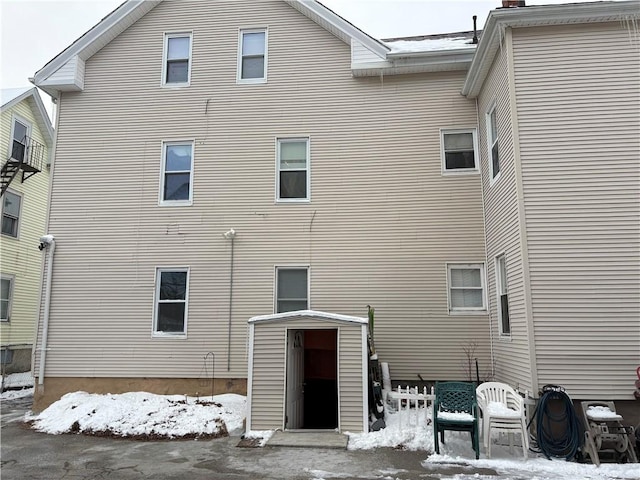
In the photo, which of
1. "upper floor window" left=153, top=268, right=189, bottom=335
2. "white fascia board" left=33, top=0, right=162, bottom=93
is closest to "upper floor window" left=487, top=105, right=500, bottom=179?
"upper floor window" left=153, top=268, right=189, bottom=335

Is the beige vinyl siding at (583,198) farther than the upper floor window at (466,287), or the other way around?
the upper floor window at (466,287)

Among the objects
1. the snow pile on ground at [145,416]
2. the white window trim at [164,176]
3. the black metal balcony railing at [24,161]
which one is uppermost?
the black metal balcony railing at [24,161]

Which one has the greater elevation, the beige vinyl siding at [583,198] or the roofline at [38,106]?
the roofline at [38,106]

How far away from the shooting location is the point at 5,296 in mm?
16594

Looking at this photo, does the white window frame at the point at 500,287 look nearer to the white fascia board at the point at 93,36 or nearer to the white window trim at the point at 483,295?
the white window trim at the point at 483,295

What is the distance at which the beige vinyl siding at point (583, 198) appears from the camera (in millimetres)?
7363

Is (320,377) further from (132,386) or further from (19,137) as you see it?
(19,137)

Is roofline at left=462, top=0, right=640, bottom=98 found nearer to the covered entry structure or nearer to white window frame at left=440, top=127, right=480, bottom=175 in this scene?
white window frame at left=440, top=127, right=480, bottom=175

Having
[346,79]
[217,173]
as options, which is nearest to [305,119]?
[346,79]

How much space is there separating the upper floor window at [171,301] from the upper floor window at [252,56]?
4.96m

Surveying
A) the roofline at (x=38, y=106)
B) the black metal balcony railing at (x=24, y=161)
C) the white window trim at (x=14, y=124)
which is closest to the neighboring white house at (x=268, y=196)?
the black metal balcony railing at (x=24, y=161)

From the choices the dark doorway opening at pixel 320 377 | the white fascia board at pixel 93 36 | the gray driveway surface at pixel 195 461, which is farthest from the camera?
the white fascia board at pixel 93 36

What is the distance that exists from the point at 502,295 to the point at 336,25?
23.5 ft

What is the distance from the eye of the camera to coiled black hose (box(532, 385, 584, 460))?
22.6ft
